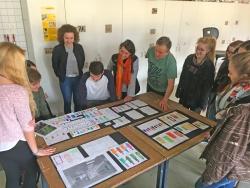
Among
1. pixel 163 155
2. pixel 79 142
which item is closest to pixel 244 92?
pixel 163 155

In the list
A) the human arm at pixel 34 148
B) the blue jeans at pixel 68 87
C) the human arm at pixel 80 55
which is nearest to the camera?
the human arm at pixel 34 148

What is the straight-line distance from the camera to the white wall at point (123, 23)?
8.74 feet

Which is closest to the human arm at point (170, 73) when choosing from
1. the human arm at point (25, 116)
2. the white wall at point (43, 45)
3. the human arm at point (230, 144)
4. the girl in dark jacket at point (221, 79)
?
the girl in dark jacket at point (221, 79)

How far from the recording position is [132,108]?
1916 mm

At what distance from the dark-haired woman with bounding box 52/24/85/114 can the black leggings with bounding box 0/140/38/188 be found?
43.8 inches

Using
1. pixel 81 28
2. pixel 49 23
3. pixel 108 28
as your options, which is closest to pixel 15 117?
pixel 49 23

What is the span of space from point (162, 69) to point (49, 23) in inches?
59.1

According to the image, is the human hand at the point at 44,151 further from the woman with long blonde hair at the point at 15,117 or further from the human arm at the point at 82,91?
the human arm at the point at 82,91

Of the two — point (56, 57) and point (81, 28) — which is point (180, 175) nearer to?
point (56, 57)

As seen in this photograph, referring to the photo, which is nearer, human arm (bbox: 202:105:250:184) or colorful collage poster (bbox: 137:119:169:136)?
human arm (bbox: 202:105:250:184)

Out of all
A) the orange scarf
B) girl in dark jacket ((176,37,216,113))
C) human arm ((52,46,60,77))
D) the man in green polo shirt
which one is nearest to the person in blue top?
the orange scarf

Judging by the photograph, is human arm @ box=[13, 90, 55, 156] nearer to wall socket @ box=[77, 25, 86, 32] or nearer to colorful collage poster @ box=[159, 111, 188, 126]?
colorful collage poster @ box=[159, 111, 188, 126]

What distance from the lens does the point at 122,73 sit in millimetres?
2268

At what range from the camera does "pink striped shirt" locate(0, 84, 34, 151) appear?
107 centimetres
